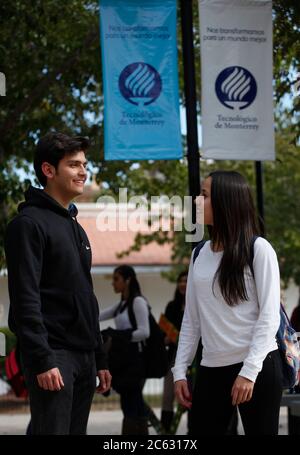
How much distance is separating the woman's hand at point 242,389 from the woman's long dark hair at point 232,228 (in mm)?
394

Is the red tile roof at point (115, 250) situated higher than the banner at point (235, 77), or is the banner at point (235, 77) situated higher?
the banner at point (235, 77)

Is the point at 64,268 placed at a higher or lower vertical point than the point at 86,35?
lower

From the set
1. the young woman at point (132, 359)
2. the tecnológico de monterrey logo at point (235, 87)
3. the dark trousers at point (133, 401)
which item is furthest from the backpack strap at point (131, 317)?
the tecnológico de monterrey logo at point (235, 87)

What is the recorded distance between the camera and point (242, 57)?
832 cm

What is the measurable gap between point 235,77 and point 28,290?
12.8 ft

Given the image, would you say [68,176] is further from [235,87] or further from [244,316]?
[235,87]

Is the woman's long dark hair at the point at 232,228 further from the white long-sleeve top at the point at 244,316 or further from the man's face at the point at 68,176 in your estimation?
the man's face at the point at 68,176

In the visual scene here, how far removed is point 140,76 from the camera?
8414mm

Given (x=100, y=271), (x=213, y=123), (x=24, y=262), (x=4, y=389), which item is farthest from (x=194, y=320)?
(x=100, y=271)

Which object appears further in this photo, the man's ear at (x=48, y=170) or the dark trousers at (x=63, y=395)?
the man's ear at (x=48, y=170)

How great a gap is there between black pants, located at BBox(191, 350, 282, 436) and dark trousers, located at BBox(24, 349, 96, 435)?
1.93 ft

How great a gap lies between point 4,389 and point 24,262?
16.9 meters

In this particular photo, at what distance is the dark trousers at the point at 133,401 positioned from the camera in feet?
34.6
